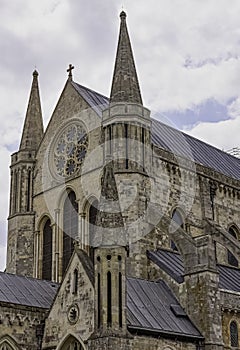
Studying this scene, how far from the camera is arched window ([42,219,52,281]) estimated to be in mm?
40656

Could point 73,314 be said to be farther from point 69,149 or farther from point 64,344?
point 69,149

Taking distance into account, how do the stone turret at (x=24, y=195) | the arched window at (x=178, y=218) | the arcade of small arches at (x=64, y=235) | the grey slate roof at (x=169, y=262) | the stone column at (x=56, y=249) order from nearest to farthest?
the grey slate roof at (x=169, y=262) < the arcade of small arches at (x=64, y=235) < the stone column at (x=56, y=249) < the arched window at (x=178, y=218) < the stone turret at (x=24, y=195)

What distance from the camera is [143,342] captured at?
28.3 meters

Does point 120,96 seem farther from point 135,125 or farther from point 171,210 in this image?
point 171,210

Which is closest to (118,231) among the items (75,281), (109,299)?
(109,299)

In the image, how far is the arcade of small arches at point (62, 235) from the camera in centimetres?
3888

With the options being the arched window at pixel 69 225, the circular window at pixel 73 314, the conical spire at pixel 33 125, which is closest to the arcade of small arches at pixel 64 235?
the arched window at pixel 69 225

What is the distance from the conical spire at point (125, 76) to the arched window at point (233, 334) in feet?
43.2

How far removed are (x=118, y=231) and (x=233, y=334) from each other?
8.22 meters

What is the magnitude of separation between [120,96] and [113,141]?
2.86m

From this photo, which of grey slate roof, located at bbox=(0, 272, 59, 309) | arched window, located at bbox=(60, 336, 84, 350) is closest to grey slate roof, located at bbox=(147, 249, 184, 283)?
grey slate roof, located at bbox=(0, 272, 59, 309)

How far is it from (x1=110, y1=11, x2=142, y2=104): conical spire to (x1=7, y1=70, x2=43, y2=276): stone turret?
8.15 metres

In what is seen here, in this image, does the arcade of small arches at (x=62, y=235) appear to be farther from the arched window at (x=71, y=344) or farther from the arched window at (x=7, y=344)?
the arched window at (x=71, y=344)

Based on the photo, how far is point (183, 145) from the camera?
46188 millimetres
